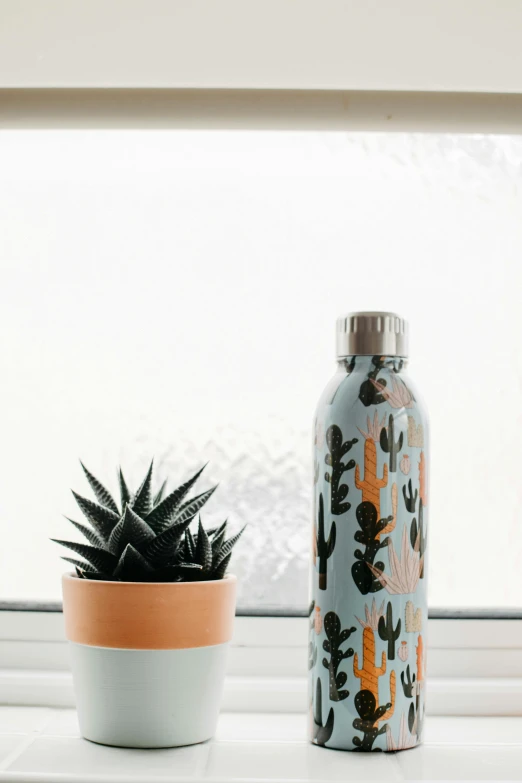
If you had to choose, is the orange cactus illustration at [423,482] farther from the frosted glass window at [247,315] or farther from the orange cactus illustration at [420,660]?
the frosted glass window at [247,315]

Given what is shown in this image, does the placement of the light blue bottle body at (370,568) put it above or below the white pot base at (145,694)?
above

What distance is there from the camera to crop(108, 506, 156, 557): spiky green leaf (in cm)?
69

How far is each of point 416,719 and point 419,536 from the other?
0.53 feet

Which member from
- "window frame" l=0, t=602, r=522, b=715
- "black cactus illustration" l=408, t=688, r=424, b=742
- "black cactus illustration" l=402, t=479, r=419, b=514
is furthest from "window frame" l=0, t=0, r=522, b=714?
"black cactus illustration" l=402, t=479, r=419, b=514

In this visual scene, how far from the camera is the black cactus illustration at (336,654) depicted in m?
0.66

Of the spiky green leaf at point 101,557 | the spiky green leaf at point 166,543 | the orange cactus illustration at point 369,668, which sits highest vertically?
the spiky green leaf at point 166,543

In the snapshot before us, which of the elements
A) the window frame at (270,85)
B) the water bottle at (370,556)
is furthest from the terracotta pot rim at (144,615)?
the window frame at (270,85)

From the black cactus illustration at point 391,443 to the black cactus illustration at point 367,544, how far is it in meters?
0.04

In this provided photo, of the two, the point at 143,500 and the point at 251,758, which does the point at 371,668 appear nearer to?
the point at 251,758

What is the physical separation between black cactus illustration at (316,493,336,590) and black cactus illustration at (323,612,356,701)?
32 millimetres

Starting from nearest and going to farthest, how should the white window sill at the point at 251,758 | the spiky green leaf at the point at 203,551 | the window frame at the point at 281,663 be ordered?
the white window sill at the point at 251,758 < the spiky green leaf at the point at 203,551 < the window frame at the point at 281,663

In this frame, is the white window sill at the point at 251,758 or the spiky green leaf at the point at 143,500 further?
the spiky green leaf at the point at 143,500

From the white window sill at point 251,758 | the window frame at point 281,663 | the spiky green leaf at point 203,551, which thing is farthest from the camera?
the window frame at point 281,663

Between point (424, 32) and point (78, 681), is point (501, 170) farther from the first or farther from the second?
point (78, 681)
